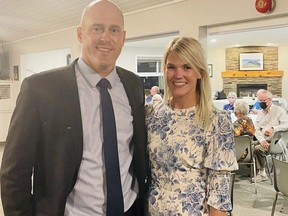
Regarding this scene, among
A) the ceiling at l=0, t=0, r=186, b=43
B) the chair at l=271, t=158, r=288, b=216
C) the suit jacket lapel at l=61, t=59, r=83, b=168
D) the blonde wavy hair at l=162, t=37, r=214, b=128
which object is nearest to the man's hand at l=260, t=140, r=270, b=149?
the chair at l=271, t=158, r=288, b=216

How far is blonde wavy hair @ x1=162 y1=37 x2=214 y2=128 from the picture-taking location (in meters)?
1.54

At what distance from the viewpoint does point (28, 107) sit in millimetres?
1285

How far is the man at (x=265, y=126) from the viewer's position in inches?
205

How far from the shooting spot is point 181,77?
1570 mm

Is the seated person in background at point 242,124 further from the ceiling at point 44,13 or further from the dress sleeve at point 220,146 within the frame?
the dress sleeve at point 220,146

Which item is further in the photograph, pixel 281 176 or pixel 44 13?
pixel 44 13

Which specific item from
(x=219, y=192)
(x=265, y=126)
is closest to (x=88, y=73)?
(x=219, y=192)

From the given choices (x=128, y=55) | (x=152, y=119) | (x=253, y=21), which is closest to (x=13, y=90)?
(x=128, y=55)

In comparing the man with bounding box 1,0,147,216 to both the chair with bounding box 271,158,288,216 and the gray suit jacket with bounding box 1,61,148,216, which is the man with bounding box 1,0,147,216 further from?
the chair with bounding box 271,158,288,216

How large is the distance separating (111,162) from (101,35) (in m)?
0.51

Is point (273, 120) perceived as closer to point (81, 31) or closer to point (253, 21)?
point (253, 21)

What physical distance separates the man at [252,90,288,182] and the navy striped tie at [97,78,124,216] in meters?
4.12

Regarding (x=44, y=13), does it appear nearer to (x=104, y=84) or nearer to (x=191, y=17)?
(x=191, y=17)

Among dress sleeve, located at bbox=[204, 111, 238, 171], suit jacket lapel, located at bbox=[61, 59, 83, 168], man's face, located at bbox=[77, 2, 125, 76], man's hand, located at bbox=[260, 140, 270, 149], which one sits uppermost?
man's face, located at bbox=[77, 2, 125, 76]
